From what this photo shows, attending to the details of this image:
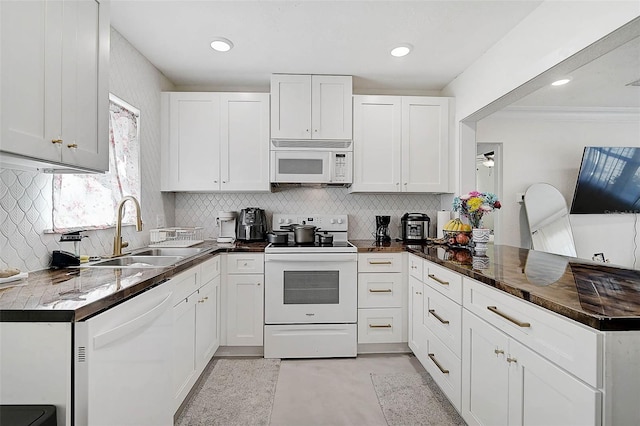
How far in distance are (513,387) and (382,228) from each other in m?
2.05

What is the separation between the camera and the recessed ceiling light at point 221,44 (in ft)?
7.67

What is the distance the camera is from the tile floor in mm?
1913

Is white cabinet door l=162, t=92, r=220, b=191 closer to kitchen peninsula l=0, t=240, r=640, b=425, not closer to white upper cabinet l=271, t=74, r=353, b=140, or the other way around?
white upper cabinet l=271, t=74, r=353, b=140

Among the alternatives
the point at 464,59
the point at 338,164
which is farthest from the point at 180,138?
the point at 464,59

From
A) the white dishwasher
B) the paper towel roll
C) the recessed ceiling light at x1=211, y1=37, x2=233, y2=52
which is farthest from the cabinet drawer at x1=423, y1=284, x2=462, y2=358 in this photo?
the recessed ceiling light at x1=211, y1=37, x2=233, y2=52

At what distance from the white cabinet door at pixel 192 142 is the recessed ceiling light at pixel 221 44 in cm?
59

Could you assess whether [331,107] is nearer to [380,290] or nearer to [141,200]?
[380,290]

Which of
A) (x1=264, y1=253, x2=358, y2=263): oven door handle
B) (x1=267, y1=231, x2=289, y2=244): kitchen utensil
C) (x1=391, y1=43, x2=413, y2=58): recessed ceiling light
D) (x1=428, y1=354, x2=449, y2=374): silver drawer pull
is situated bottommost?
(x1=428, y1=354, x2=449, y2=374): silver drawer pull

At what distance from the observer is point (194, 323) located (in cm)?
211

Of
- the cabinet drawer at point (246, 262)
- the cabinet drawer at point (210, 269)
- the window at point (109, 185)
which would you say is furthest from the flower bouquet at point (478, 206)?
the window at point (109, 185)

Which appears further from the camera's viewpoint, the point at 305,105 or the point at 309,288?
the point at 305,105

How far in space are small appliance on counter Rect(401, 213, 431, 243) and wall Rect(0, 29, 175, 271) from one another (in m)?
2.40

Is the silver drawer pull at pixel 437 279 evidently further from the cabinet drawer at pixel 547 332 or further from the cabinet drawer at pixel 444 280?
the cabinet drawer at pixel 547 332

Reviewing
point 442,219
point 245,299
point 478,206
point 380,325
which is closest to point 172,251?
point 245,299
